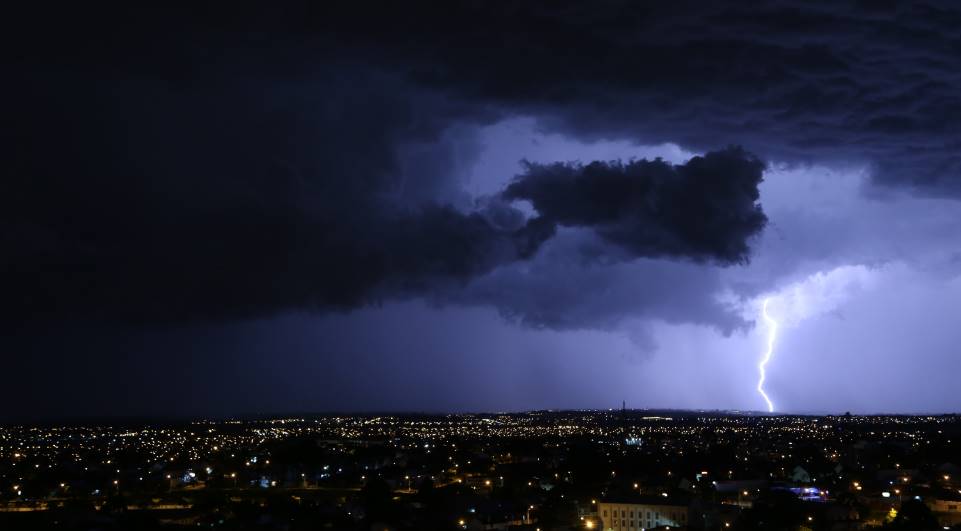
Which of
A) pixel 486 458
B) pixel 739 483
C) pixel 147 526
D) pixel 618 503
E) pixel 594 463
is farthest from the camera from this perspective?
pixel 486 458

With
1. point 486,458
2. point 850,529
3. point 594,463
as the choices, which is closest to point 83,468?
point 486,458

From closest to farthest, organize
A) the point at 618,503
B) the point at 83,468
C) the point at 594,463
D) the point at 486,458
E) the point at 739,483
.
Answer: the point at 618,503 → the point at 739,483 → the point at 594,463 → the point at 83,468 → the point at 486,458

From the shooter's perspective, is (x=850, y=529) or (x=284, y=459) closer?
(x=850, y=529)

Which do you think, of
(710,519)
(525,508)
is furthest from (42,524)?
(710,519)

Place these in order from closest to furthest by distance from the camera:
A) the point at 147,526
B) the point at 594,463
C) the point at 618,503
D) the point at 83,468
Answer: the point at 147,526
the point at 618,503
the point at 594,463
the point at 83,468

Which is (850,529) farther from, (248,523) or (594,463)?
(594,463)

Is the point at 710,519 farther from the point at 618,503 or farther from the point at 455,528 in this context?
the point at 455,528
